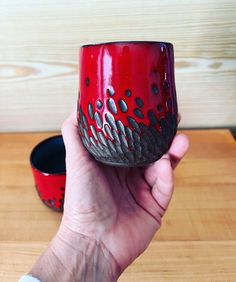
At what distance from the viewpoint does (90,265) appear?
436mm

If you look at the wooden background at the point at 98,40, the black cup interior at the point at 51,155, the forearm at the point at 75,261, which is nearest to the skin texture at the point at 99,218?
the forearm at the point at 75,261

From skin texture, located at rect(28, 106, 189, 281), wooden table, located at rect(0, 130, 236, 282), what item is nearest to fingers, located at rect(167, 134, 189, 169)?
skin texture, located at rect(28, 106, 189, 281)

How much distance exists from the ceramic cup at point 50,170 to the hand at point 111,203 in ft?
0.16

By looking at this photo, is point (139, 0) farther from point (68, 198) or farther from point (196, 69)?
point (68, 198)

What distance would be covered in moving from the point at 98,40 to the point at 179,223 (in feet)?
1.34

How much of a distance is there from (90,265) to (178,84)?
0.45 metres

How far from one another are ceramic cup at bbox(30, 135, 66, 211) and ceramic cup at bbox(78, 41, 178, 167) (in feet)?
0.49

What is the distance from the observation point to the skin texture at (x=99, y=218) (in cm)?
44

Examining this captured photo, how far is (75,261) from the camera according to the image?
430mm

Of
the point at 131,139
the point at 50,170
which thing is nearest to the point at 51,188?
the point at 50,170

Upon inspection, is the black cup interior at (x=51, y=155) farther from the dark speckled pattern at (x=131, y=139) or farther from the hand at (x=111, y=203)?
the dark speckled pattern at (x=131, y=139)

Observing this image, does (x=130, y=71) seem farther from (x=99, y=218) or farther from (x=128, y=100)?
(x=99, y=218)

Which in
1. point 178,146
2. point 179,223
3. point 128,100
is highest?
point 128,100

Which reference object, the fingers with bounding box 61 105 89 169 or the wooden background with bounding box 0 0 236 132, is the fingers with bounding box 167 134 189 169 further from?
the wooden background with bounding box 0 0 236 132
